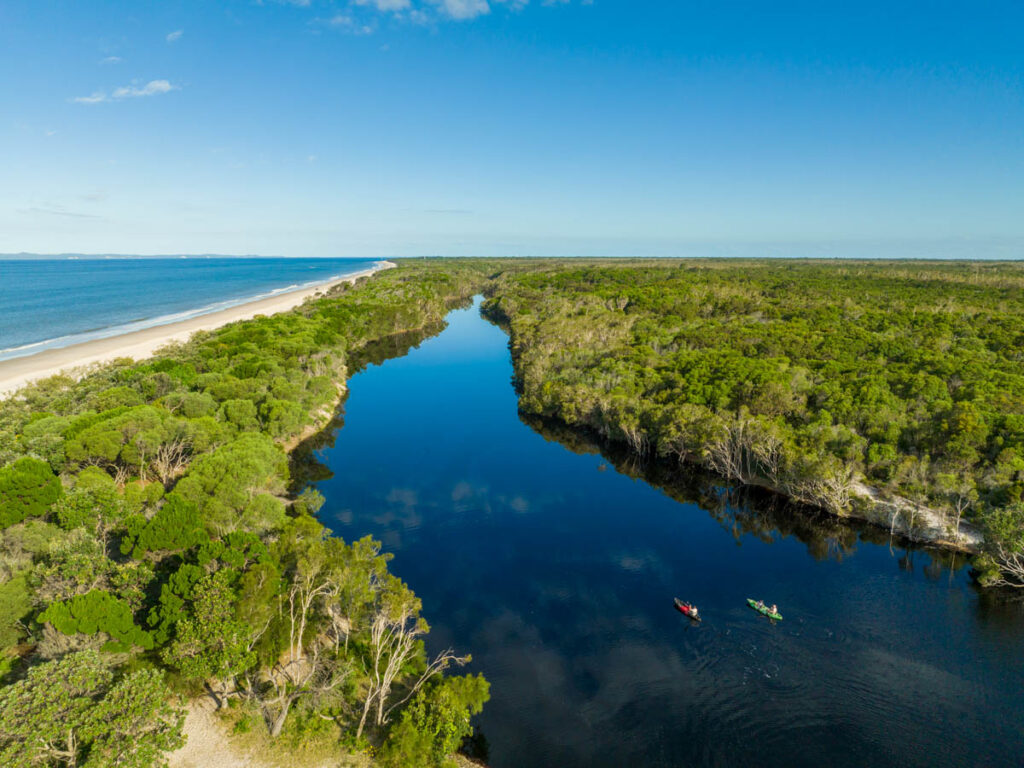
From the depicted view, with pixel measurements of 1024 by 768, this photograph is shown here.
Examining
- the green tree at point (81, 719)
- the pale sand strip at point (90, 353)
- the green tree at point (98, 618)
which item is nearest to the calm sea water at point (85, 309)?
the pale sand strip at point (90, 353)

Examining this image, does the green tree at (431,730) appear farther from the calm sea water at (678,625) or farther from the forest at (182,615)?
the calm sea water at (678,625)

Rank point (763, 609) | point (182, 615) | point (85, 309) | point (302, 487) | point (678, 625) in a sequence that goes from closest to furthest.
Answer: point (182, 615) < point (678, 625) < point (763, 609) < point (302, 487) < point (85, 309)

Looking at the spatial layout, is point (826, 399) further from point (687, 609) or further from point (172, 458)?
point (172, 458)

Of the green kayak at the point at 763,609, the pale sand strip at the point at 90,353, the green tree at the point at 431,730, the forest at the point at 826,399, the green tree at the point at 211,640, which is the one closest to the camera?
the green tree at the point at 431,730

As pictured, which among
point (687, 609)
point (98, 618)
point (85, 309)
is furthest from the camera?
point (85, 309)

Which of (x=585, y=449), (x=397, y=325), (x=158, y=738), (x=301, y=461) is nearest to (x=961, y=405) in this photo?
(x=585, y=449)

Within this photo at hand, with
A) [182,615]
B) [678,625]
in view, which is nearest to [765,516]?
[678,625]
